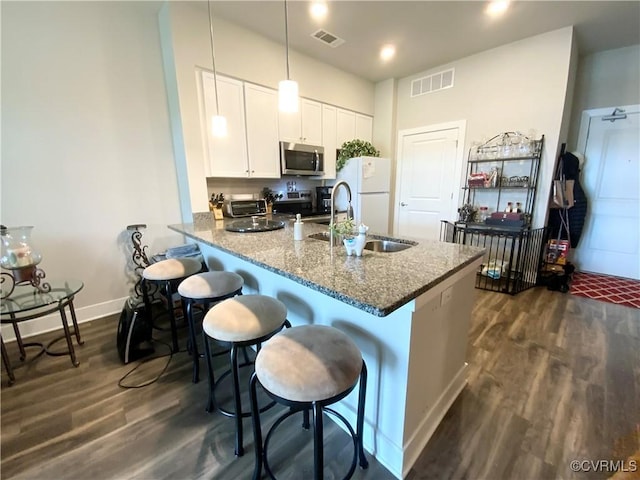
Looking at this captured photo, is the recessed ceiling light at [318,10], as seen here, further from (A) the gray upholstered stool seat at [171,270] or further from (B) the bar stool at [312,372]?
(B) the bar stool at [312,372]

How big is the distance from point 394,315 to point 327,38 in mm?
3302

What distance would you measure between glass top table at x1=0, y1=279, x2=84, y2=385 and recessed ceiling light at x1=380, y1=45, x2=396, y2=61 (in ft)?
13.1

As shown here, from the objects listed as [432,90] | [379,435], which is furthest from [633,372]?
[432,90]

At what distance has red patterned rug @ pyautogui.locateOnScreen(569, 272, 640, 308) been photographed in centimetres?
304

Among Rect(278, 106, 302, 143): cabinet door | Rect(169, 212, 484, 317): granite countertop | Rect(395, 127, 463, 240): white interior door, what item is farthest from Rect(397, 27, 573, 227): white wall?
Rect(169, 212, 484, 317): granite countertop

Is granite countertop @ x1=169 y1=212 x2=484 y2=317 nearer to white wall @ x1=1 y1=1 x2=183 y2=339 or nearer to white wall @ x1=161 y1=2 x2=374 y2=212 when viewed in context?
white wall @ x1=161 y1=2 x2=374 y2=212

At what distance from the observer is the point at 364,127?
4465 millimetres

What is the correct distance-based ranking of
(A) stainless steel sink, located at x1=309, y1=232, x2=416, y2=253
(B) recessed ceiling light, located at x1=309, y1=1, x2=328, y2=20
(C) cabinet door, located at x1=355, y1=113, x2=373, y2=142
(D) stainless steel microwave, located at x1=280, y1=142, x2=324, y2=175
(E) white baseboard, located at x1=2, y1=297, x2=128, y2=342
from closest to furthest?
(A) stainless steel sink, located at x1=309, y1=232, x2=416, y2=253 → (E) white baseboard, located at x1=2, y1=297, x2=128, y2=342 → (B) recessed ceiling light, located at x1=309, y1=1, x2=328, y2=20 → (D) stainless steel microwave, located at x1=280, y1=142, x2=324, y2=175 → (C) cabinet door, located at x1=355, y1=113, x2=373, y2=142

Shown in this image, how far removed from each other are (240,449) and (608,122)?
5.39 m

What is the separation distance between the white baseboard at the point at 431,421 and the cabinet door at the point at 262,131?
110 inches

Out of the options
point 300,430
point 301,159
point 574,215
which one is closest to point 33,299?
point 300,430

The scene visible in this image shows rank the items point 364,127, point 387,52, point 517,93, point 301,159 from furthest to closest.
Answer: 1. point 364,127
2. point 301,159
3. point 387,52
4. point 517,93

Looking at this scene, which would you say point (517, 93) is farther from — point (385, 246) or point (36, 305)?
point (36, 305)

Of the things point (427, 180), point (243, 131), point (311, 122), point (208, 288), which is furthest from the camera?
point (427, 180)
